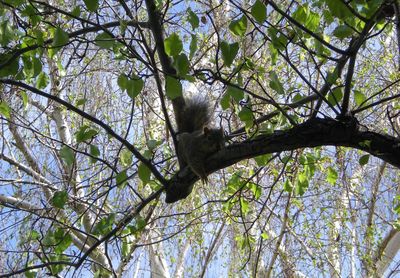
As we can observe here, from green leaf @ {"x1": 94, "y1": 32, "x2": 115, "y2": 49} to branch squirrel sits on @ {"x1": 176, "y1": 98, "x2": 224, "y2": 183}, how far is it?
0.72m

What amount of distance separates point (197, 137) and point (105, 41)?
4.35ft

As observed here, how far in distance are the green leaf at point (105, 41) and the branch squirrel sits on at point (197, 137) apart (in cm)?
72

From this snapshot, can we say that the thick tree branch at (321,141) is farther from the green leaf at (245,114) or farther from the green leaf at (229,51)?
the green leaf at (229,51)

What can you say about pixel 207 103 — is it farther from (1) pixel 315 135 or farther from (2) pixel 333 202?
(2) pixel 333 202

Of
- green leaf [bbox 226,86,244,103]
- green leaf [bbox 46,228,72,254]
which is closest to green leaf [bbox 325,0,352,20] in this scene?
green leaf [bbox 226,86,244,103]

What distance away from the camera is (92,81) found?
18.4 ft

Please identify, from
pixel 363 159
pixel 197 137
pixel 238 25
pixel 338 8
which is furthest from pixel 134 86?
pixel 197 137

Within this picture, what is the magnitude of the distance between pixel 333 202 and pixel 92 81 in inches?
110

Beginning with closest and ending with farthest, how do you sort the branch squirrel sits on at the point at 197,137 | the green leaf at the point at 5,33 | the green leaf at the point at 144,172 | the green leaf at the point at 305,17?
the green leaf at the point at 5,33 < the green leaf at the point at 305,17 < the green leaf at the point at 144,172 < the branch squirrel sits on at the point at 197,137

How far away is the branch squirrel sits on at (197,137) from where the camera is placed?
260 cm

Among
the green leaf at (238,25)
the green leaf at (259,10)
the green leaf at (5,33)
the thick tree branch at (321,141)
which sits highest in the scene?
the green leaf at (5,33)

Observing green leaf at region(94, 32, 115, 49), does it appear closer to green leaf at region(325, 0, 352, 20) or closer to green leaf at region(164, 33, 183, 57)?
green leaf at region(164, 33, 183, 57)

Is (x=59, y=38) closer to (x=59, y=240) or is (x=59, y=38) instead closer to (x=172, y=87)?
(x=172, y=87)

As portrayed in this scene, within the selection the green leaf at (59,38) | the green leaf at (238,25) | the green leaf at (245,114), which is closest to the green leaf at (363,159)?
the green leaf at (245,114)
